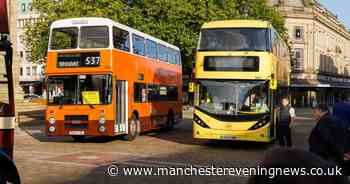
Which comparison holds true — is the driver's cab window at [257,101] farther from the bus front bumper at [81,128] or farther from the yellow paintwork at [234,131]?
the bus front bumper at [81,128]

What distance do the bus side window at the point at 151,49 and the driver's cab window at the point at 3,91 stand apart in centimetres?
1519

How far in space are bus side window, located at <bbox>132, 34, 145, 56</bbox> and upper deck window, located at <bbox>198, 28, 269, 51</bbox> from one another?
12.5 ft

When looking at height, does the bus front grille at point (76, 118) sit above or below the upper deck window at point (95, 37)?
below

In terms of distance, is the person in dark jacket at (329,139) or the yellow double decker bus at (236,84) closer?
the person in dark jacket at (329,139)

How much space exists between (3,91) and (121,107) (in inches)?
462

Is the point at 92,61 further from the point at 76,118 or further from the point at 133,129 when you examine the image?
the point at 133,129

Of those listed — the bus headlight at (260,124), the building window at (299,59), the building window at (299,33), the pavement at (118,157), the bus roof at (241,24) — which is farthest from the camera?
the building window at (299,33)

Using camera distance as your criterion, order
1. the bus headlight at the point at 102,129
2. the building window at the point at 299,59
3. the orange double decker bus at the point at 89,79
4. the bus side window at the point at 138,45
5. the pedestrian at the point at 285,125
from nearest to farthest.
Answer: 1. the pedestrian at the point at 285,125
2. the bus headlight at the point at 102,129
3. the orange double decker bus at the point at 89,79
4. the bus side window at the point at 138,45
5. the building window at the point at 299,59

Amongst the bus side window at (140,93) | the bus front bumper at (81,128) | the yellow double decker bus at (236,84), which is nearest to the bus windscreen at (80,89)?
the bus front bumper at (81,128)

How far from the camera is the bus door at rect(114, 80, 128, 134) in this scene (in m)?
19.9

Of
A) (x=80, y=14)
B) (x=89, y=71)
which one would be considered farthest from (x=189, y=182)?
(x=80, y=14)

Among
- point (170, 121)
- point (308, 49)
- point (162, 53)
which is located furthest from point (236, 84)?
point (308, 49)

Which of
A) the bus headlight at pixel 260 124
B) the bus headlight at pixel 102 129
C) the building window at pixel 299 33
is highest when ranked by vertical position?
the building window at pixel 299 33

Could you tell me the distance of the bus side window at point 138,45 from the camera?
22002 mm
